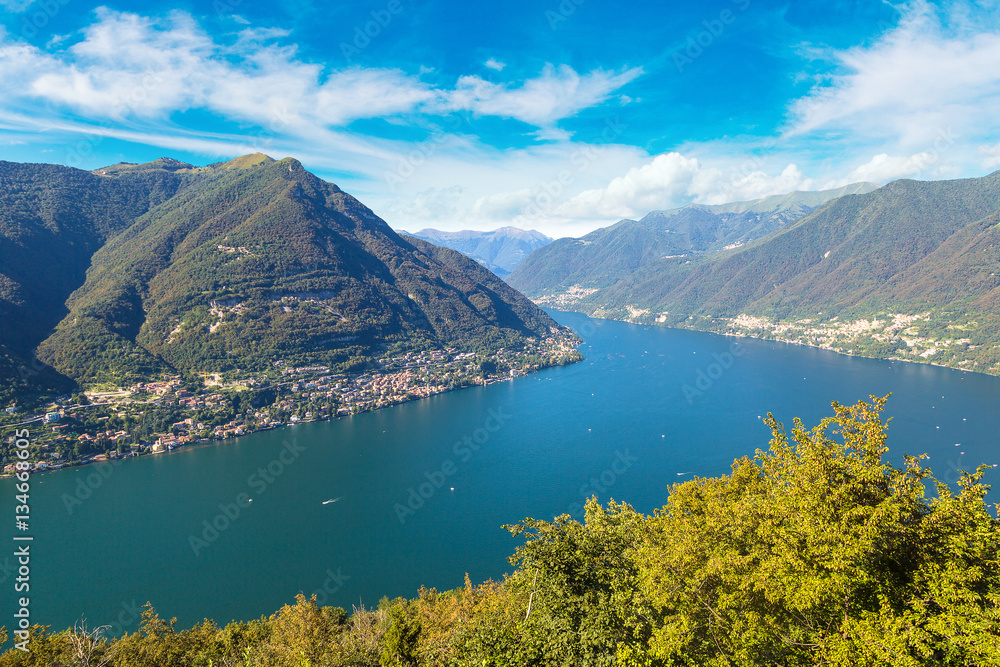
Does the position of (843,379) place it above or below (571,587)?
below

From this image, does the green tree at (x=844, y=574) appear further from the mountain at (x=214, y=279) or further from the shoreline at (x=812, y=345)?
the shoreline at (x=812, y=345)

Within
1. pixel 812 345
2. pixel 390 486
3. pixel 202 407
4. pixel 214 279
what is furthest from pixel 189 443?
pixel 812 345

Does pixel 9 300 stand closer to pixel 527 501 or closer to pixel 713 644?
pixel 527 501

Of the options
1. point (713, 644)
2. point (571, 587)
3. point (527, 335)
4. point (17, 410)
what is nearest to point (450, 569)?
point (571, 587)

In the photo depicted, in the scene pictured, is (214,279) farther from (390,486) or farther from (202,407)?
(390,486)

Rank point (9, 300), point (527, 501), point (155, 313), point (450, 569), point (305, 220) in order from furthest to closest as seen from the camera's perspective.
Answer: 1. point (305, 220)
2. point (155, 313)
3. point (9, 300)
4. point (527, 501)
5. point (450, 569)

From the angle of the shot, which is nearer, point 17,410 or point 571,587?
point 571,587

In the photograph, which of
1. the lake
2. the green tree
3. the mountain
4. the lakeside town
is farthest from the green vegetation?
the mountain

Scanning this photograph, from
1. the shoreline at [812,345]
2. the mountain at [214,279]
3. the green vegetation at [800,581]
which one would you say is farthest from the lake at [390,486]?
the mountain at [214,279]
